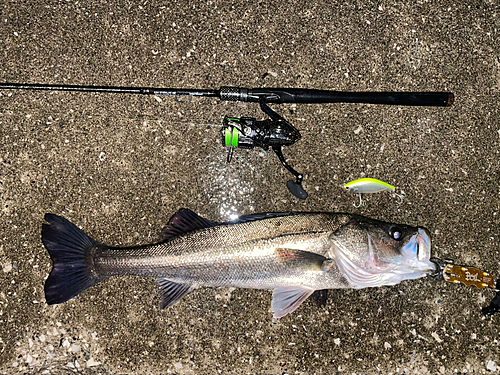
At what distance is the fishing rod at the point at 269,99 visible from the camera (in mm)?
2896

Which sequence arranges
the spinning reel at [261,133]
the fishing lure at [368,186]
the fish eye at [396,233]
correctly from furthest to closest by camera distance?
1. the fishing lure at [368,186]
2. the spinning reel at [261,133]
3. the fish eye at [396,233]

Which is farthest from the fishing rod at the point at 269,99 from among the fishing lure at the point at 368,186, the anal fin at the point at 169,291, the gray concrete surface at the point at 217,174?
the anal fin at the point at 169,291

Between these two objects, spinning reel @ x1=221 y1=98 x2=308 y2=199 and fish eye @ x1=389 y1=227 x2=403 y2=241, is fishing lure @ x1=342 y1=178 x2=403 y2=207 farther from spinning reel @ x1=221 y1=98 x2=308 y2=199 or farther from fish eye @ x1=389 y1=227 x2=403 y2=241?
spinning reel @ x1=221 y1=98 x2=308 y2=199

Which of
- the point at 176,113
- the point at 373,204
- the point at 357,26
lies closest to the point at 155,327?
the point at 176,113

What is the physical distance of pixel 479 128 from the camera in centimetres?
329

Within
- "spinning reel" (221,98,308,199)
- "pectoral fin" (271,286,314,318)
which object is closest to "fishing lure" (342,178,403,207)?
"spinning reel" (221,98,308,199)

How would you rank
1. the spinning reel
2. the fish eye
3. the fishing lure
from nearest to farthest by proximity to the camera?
the fish eye, the spinning reel, the fishing lure

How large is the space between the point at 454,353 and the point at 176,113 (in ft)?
11.1

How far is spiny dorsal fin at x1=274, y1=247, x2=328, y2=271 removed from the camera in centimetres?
A: 277

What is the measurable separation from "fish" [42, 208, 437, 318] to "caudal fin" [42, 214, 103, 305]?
73 millimetres

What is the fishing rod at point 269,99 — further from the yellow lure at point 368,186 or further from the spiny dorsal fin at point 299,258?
the spiny dorsal fin at point 299,258

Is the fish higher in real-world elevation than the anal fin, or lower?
higher

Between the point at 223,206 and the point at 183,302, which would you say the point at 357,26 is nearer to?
the point at 223,206

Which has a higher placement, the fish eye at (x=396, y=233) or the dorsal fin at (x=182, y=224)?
the fish eye at (x=396, y=233)
